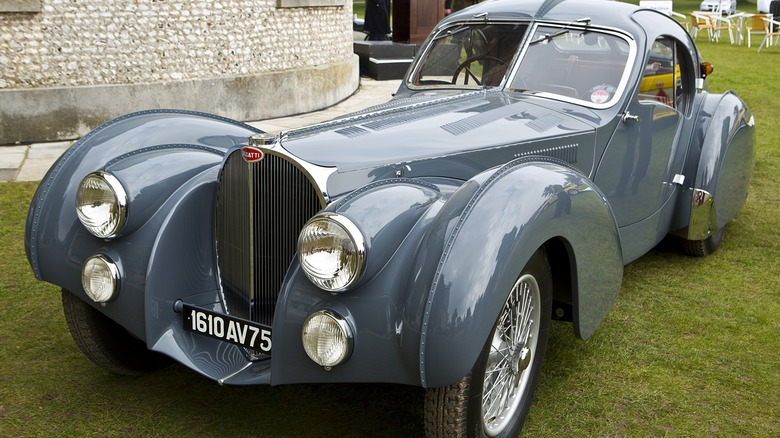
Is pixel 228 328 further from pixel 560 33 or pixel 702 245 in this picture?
pixel 702 245

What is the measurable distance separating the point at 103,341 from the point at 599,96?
2866 mm

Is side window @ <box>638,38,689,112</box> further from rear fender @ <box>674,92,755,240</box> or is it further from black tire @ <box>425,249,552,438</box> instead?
black tire @ <box>425,249,552,438</box>

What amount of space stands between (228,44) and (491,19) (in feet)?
18.3

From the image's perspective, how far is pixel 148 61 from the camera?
30.3 feet

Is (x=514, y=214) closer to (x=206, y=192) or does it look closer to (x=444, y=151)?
(x=444, y=151)

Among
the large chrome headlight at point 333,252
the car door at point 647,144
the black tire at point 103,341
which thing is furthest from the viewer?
the car door at point 647,144

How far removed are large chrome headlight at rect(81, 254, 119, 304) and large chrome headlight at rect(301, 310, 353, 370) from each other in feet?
3.18

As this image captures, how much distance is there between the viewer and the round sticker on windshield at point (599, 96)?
4516 millimetres

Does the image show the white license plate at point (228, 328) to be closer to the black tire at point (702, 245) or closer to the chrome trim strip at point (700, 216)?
the chrome trim strip at point (700, 216)

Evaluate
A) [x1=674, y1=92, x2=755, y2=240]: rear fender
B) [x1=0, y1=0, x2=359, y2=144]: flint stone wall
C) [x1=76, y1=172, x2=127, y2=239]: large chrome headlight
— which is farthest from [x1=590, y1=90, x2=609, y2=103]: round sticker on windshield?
[x1=0, y1=0, x2=359, y2=144]: flint stone wall

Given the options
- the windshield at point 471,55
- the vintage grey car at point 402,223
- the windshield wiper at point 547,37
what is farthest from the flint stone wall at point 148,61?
the windshield wiper at point 547,37

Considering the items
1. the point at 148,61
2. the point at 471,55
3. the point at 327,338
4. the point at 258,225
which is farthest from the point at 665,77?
the point at 148,61

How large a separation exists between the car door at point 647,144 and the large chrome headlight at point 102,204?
242cm

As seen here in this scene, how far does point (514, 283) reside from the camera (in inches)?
118
